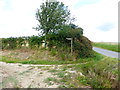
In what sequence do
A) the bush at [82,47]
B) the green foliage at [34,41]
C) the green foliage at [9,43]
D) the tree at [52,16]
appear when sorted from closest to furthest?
the bush at [82,47] < the green foliage at [34,41] < the tree at [52,16] < the green foliage at [9,43]

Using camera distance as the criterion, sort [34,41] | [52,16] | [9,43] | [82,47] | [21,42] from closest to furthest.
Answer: [82,47] < [34,41] < [52,16] < [21,42] < [9,43]

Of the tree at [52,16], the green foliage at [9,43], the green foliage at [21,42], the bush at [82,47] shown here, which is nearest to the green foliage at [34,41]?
the green foliage at [21,42]

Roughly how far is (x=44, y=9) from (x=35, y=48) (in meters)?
3.72

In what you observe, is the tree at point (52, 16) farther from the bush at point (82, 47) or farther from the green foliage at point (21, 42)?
the bush at point (82, 47)

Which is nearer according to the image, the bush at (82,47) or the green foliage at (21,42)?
the bush at (82,47)

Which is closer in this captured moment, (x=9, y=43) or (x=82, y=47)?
(x=82, y=47)

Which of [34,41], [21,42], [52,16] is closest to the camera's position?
[34,41]

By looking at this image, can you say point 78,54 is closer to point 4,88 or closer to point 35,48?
point 35,48

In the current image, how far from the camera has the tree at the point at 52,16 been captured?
11428 mm

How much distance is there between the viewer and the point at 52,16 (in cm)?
1141

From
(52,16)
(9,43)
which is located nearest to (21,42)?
(9,43)

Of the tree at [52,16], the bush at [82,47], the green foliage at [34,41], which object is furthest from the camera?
the tree at [52,16]

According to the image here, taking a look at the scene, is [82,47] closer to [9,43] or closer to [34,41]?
[34,41]

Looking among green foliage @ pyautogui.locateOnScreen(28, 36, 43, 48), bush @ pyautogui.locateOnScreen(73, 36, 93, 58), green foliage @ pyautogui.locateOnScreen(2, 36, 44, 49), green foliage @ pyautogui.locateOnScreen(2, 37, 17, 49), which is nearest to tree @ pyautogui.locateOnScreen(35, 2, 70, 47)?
green foliage @ pyautogui.locateOnScreen(28, 36, 43, 48)
